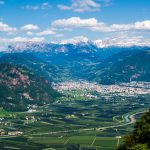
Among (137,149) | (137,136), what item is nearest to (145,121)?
(137,136)

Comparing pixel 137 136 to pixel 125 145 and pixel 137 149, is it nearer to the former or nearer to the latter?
pixel 125 145

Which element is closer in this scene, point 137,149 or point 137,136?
point 137,149

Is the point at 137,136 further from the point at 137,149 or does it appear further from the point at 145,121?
the point at 137,149

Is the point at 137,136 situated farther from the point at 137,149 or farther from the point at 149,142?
the point at 137,149

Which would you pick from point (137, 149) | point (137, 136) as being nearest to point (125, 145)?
point (137, 136)

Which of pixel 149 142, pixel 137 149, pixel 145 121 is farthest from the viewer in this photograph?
pixel 145 121

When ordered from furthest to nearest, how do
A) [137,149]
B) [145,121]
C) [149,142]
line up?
[145,121]
[149,142]
[137,149]

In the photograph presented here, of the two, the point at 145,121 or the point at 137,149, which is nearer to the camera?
the point at 137,149
